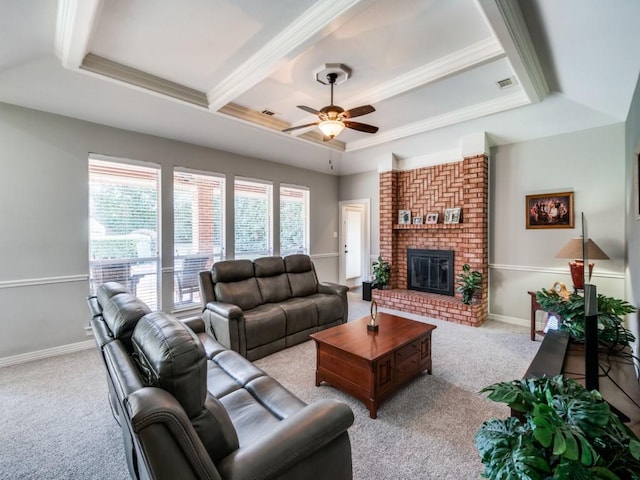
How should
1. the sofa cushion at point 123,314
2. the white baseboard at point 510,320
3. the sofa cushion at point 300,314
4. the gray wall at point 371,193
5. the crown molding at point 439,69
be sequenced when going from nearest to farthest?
1. the sofa cushion at point 123,314
2. the crown molding at point 439,69
3. the sofa cushion at point 300,314
4. the white baseboard at point 510,320
5. the gray wall at point 371,193

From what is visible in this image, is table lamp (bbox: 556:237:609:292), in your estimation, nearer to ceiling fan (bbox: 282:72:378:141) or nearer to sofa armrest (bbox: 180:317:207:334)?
ceiling fan (bbox: 282:72:378:141)

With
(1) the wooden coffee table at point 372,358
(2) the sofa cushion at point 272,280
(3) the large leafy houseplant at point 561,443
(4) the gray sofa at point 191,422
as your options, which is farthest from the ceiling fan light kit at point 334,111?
(3) the large leafy houseplant at point 561,443

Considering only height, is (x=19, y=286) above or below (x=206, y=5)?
below

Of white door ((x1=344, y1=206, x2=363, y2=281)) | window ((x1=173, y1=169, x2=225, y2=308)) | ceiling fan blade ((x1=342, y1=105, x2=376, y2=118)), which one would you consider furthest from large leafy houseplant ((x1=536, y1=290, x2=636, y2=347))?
white door ((x1=344, y1=206, x2=363, y2=281))

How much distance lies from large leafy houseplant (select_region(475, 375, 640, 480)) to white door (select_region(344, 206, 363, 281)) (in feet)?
19.5

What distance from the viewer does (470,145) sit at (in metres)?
4.59

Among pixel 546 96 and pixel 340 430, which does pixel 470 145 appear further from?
pixel 340 430

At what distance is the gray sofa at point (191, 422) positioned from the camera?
0.89 m

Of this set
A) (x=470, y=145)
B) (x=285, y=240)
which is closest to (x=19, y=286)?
(x=285, y=240)

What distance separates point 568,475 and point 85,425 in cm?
286

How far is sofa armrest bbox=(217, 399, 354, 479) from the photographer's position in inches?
42.2

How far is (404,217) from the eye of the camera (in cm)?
562

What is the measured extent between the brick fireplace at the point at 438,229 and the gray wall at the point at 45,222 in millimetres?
4315

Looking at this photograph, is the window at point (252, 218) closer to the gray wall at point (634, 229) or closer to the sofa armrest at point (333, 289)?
the sofa armrest at point (333, 289)
